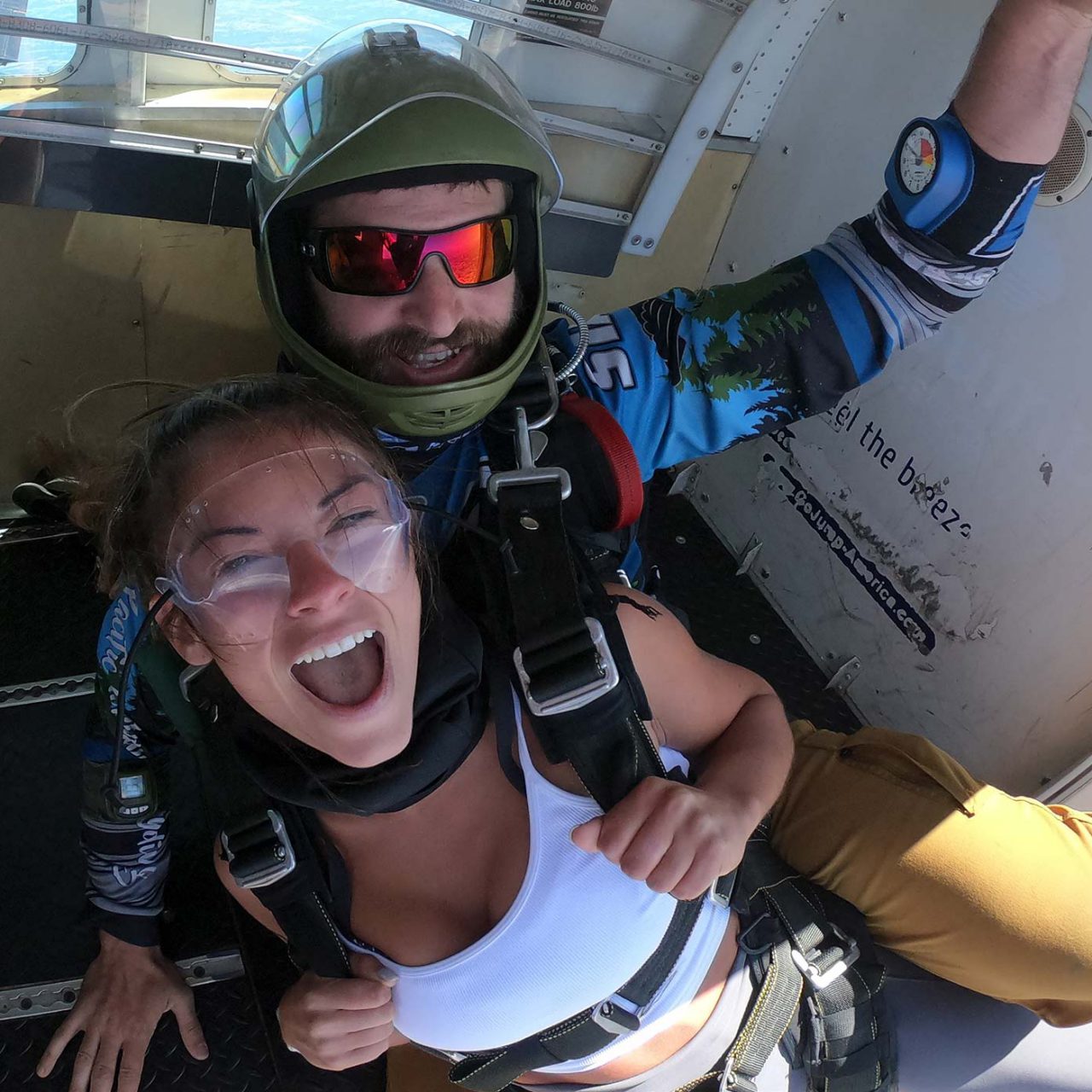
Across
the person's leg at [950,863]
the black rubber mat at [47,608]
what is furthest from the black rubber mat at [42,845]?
the person's leg at [950,863]

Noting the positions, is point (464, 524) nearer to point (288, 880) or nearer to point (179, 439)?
point (179, 439)

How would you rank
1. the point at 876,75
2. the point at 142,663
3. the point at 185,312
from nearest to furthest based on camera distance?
the point at 142,663, the point at 876,75, the point at 185,312

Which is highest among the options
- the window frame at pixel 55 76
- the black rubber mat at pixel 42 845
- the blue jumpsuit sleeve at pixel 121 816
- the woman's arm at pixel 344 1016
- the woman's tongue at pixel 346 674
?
the window frame at pixel 55 76

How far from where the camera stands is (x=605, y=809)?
124 cm

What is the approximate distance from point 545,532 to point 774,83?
5.25ft

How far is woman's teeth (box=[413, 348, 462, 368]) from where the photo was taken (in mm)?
1455

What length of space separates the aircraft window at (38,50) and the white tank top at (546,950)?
1.69m

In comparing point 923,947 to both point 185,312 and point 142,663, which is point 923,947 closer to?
point 142,663

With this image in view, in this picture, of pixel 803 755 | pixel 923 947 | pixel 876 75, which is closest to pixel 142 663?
pixel 803 755

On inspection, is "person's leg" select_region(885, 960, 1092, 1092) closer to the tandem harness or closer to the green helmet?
the tandem harness

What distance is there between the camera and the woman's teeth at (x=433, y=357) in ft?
4.77

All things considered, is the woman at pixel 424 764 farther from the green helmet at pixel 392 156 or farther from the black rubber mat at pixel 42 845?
the black rubber mat at pixel 42 845

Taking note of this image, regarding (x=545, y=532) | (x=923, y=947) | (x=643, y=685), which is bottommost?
(x=923, y=947)

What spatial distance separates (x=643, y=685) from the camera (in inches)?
53.8
